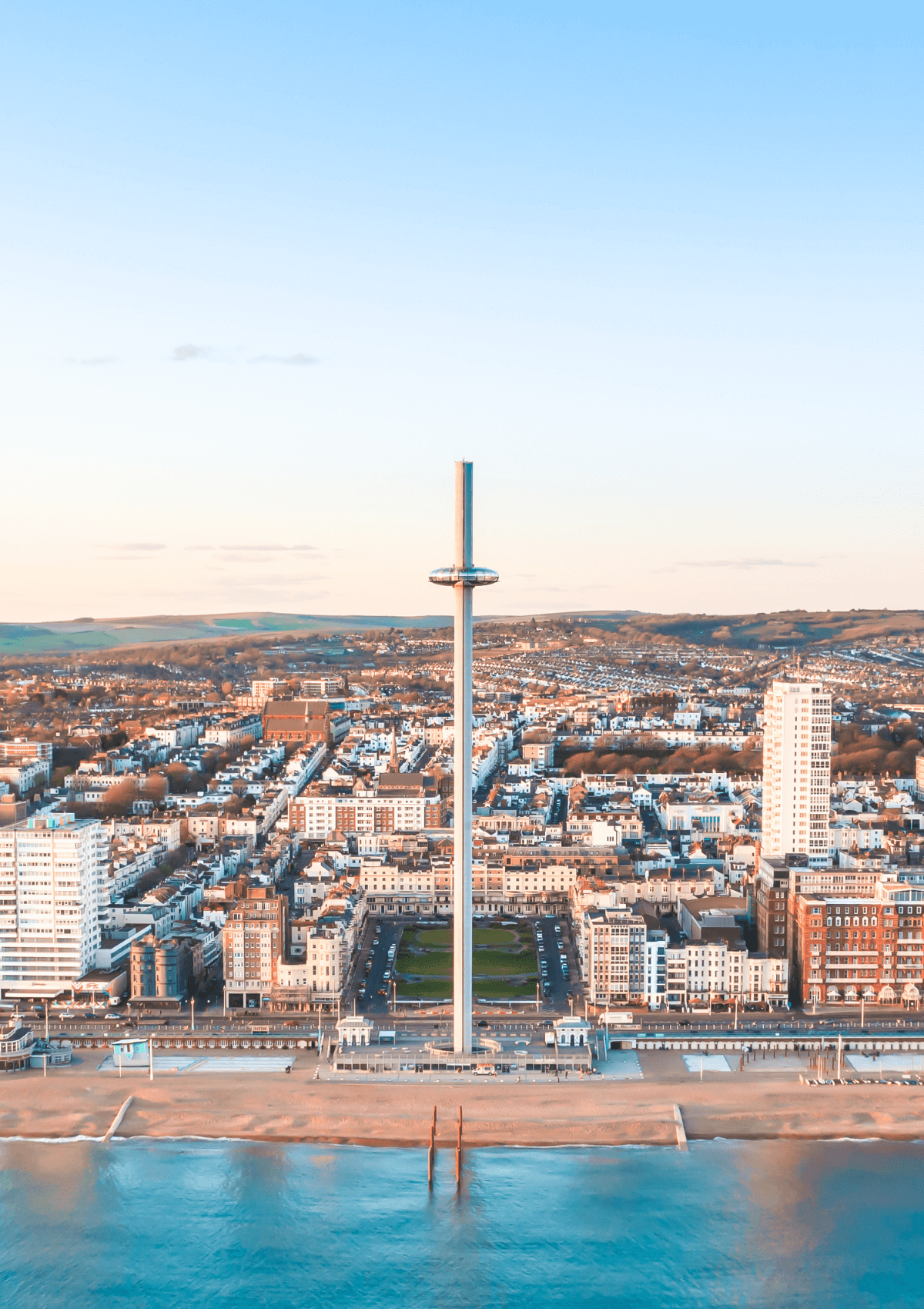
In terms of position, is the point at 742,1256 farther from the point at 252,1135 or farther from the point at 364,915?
the point at 364,915

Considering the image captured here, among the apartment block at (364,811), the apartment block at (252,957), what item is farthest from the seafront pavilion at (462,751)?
the apartment block at (364,811)

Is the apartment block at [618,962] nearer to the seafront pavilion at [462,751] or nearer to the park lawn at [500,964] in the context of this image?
the park lawn at [500,964]

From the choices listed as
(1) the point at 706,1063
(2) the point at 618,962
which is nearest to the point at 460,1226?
(1) the point at 706,1063

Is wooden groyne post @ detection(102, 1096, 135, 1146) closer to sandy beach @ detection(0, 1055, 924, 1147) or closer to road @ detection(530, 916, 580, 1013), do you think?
sandy beach @ detection(0, 1055, 924, 1147)

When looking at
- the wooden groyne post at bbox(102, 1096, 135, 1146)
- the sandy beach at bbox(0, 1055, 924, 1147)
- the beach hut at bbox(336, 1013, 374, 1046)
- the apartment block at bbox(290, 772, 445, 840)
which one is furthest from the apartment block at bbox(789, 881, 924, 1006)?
the apartment block at bbox(290, 772, 445, 840)

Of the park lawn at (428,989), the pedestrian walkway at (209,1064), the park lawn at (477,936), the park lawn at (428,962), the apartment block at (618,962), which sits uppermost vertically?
the apartment block at (618,962)

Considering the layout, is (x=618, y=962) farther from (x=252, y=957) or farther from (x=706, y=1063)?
(x=252, y=957)

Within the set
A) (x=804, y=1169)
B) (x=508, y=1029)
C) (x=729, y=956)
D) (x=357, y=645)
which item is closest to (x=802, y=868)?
(x=729, y=956)
